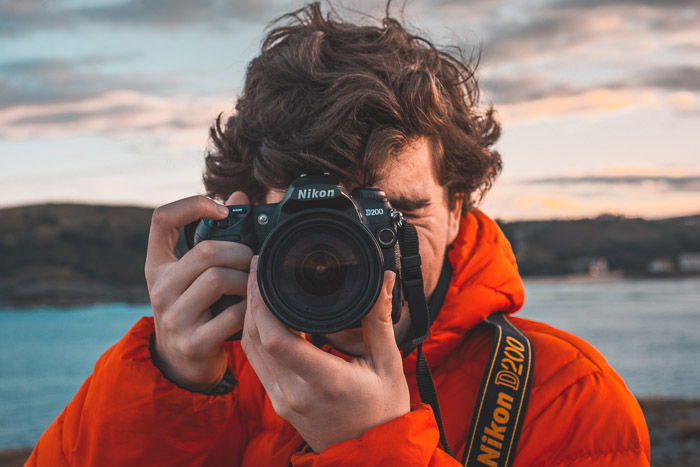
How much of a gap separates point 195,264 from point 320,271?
0.29 m

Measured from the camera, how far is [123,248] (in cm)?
6956

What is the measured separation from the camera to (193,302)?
1.52 metres

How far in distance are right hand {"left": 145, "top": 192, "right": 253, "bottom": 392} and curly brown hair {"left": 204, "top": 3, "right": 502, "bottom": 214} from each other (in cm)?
24

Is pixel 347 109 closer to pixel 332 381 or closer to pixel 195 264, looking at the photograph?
pixel 195 264

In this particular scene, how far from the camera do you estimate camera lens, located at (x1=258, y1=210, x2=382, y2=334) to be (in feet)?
4.52

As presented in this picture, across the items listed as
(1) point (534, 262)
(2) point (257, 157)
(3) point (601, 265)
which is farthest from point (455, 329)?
(3) point (601, 265)

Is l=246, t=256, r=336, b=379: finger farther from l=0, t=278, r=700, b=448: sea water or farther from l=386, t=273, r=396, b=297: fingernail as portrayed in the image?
l=0, t=278, r=700, b=448: sea water

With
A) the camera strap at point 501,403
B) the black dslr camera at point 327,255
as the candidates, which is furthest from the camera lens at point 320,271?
the camera strap at point 501,403

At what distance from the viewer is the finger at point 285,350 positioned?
1312 millimetres

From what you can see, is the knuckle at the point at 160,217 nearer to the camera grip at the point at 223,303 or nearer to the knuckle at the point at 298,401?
the camera grip at the point at 223,303

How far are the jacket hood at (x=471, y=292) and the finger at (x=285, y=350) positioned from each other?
34 centimetres

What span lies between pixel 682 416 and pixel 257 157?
43.0 feet

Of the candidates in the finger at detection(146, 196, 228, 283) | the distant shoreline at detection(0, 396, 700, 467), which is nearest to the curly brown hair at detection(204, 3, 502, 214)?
the finger at detection(146, 196, 228, 283)

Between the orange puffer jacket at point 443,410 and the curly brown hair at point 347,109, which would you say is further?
the curly brown hair at point 347,109
